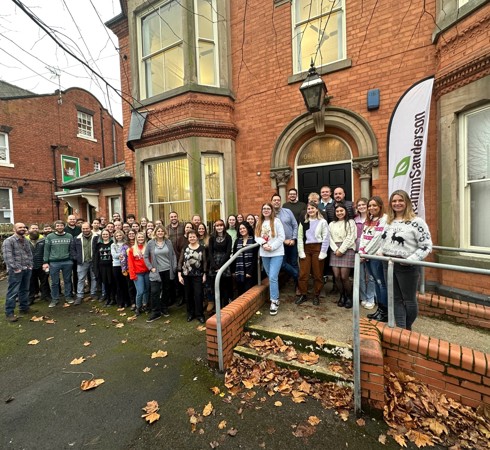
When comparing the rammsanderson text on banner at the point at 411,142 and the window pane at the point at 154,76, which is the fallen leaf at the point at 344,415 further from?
the window pane at the point at 154,76

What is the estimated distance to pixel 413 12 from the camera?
472 cm

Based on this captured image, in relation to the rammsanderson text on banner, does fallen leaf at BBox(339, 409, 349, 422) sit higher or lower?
lower

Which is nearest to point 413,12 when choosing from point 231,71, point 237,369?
point 231,71

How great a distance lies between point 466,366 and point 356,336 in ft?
3.22

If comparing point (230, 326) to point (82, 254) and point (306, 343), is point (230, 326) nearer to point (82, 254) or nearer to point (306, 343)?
point (306, 343)

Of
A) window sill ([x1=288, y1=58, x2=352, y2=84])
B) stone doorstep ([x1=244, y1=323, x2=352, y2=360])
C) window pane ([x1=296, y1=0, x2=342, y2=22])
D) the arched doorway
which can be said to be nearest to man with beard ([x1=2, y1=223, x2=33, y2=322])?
stone doorstep ([x1=244, y1=323, x2=352, y2=360])

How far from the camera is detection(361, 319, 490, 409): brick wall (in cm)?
225

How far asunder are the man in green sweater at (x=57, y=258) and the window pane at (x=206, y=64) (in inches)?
194

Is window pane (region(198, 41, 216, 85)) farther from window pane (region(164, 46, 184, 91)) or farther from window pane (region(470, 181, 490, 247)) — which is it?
window pane (region(470, 181, 490, 247))

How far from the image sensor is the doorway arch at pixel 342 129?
16.9 feet

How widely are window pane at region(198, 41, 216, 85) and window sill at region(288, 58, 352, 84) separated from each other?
2.08 metres

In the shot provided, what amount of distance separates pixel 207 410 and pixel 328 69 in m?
6.35

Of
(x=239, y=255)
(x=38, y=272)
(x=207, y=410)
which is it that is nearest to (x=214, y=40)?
(x=239, y=255)

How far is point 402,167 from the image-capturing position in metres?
4.57
